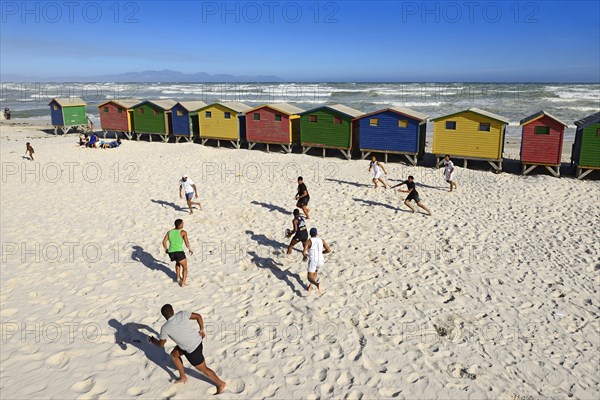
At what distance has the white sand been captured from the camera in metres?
6.88

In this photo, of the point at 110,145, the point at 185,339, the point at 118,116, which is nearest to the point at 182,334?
the point at 185,339

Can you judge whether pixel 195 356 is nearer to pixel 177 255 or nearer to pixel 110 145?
pixel 177 255

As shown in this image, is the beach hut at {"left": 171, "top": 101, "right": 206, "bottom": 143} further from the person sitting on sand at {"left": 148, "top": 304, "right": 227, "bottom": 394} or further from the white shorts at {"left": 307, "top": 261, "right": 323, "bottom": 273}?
the person sitting on sand at {"left": 148, "top": 304, "right": 227, "bottom": 394}

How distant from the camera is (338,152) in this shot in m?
23.7

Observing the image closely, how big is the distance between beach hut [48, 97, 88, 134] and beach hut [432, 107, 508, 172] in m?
25.7

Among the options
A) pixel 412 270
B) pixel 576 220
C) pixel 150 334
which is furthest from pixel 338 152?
pixel 150 334

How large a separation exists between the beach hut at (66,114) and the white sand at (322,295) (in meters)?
17.0

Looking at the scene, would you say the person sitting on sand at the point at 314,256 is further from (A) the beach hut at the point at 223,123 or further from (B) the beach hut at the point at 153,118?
(B) the beach hut at the point at 153,118

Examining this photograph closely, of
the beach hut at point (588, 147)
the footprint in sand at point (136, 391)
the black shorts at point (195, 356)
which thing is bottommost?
the footprint in sand at point (136, 391)

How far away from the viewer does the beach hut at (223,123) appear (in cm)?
2514

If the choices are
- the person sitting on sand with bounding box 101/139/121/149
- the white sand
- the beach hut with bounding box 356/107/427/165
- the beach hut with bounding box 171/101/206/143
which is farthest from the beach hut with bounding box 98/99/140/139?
the beach hut with bounding box 356/107/427/165

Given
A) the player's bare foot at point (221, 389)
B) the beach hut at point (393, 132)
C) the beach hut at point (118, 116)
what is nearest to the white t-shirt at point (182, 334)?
the player's bare foot at point (221, 389)

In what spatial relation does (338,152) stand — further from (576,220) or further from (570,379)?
(570,379)

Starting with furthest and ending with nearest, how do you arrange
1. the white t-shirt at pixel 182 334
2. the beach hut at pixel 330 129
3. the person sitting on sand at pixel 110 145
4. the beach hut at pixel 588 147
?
1. the person sitting on sand at pixel 110 145
2. the beach hut at pixel 330 129
3. the beach hut at pixel 588 147
4. the white t-shirt at pixel 182 334
